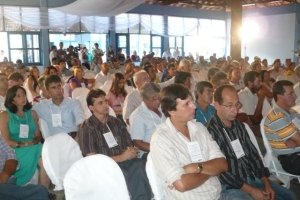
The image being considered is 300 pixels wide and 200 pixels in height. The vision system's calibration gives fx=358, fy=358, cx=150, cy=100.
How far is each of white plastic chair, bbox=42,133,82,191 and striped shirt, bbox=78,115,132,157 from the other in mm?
94

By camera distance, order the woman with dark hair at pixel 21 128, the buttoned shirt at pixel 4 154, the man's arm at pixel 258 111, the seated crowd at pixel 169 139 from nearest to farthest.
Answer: the seated crowd at pixel 169 139 → the buttoned shirt at pixel 4 154 → the woman with dark hair at pixel 21 128 → the man's arm at pixel 258 111

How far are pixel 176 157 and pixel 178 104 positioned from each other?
0.35m

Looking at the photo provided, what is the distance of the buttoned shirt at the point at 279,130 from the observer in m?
3.26

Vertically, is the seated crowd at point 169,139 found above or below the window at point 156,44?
below

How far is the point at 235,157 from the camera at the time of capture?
8.91ft

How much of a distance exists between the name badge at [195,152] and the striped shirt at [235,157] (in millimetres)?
380

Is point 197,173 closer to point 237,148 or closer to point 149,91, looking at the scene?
point 237,148

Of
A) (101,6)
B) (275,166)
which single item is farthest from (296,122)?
(101,6)

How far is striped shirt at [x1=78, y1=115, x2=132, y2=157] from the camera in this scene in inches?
123

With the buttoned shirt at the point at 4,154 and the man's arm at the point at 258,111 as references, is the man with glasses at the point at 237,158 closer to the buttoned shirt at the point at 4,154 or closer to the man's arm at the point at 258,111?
the buttoned shirt at the point at 4,154

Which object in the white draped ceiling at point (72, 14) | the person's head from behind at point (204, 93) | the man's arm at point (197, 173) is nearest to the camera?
the man's arm at point (197, 173)

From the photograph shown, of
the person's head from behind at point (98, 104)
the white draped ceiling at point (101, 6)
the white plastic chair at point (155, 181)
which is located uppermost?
the white draped ceiling at point (101, 6)

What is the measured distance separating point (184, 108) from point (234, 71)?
4.29 metres

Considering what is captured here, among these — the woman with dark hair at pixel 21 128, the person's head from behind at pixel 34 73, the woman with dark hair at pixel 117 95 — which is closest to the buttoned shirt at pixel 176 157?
the woman with dark hair at pixel 21 128
